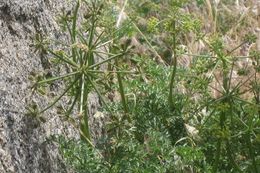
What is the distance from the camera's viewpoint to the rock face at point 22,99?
6.55 feet

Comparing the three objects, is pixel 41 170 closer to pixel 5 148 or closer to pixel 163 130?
pixel 5 148

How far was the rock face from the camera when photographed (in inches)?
78.6

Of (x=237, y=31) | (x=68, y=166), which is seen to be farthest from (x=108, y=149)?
(x=237, y=31)

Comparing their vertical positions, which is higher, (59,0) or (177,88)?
(59,0)

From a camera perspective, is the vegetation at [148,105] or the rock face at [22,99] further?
the vegetation at [148,105]

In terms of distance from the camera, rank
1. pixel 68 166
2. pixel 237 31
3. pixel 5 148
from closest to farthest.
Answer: pixel 5 148 → pixel 68 166 → pixel 237 31

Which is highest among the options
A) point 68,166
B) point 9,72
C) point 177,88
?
point 9,72

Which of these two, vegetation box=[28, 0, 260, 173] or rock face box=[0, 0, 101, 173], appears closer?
rock face box=[0, 0, 101, 173]

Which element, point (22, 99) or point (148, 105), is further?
point (148, 105)

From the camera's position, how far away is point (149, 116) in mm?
2619

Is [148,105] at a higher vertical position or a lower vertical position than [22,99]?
lower

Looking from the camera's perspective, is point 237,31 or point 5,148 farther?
point 237,31

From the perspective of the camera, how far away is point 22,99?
2.12 metres

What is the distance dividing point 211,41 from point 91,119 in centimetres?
62
